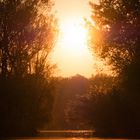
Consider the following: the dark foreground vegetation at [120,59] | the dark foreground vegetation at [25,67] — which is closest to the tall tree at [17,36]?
the dark foreground vegetation at [25,67]

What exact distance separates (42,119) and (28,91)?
21.5ft

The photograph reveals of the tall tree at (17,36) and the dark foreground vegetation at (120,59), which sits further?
the tall tree at (17,36)

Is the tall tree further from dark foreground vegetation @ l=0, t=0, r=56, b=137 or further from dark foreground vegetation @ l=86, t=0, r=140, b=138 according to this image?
dark foreground vegetation @ l=86, t=0, r=140, b=138

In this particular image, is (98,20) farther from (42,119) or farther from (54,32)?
(42,119)

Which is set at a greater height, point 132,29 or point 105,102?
point 132,29

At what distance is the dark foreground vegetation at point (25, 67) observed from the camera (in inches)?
1892

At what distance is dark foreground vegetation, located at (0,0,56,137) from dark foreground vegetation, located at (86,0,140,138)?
6.30 metres

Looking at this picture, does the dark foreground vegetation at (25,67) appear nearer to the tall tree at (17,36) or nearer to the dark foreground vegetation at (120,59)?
the tall tree at (17,36)

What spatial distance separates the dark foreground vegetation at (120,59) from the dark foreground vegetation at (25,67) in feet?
20.7

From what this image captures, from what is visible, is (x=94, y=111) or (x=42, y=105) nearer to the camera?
(x=94, y=111)

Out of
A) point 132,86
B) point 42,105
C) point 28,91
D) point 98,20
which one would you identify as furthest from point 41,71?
point 132,86

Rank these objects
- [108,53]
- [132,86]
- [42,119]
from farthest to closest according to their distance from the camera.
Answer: [42,119] → [108,53] → [132,86]

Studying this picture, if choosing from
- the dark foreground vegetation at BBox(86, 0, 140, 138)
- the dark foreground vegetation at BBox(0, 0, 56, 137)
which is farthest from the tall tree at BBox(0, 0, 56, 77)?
the dark foreground vegetation at BBox(86, 0, 140, 138)

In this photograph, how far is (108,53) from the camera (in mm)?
47344
